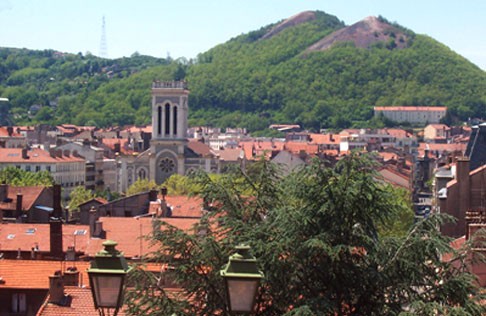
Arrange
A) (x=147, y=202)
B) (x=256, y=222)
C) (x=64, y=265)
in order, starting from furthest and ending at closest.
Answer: (x=147, y=202), (x=64, y=265), (x=256, y=222)

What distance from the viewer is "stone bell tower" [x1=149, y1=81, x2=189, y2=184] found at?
4663 inches

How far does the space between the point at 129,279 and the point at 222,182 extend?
326 cm

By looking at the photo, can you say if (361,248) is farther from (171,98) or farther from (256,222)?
(171,98)

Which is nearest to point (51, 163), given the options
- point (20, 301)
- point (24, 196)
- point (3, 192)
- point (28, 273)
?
point (24, 196)

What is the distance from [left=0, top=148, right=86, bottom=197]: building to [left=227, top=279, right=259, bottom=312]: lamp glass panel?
99.3 meters

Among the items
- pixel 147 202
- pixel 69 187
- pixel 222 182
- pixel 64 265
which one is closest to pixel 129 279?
pixel 222 182

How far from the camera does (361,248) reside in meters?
19.5

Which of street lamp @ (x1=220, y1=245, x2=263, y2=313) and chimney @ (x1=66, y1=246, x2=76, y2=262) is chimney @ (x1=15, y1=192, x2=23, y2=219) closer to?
chimney @ (x1=66, y1=246, x2=76, y2=262)

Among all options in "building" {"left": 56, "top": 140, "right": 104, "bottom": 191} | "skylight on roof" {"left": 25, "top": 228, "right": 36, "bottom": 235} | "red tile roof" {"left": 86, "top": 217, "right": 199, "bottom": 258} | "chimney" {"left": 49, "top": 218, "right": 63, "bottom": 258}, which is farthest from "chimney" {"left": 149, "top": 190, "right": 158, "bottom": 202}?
"building" {"left": 56, "top": 140, "right": 104, "bottom": 191}

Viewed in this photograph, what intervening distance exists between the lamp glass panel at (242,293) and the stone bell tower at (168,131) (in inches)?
4132

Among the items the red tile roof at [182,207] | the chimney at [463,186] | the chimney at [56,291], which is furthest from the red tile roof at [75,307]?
the red tile roof at [182,207]

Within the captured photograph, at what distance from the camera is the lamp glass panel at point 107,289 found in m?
12.3

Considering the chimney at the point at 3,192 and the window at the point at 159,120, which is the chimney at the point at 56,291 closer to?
the chimney at the point at 3,192

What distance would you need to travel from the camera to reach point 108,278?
40.5 ft
